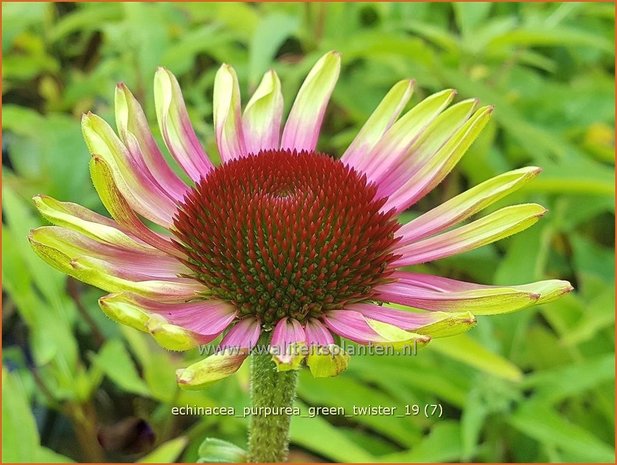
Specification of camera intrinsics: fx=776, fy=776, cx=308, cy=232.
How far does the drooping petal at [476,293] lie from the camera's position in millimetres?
386

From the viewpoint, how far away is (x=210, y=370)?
0.36m

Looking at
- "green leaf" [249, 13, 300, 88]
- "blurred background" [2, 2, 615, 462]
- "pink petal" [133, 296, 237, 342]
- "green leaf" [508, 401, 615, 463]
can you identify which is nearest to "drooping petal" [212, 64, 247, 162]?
"pink petal" [133, 296, 237, 342]

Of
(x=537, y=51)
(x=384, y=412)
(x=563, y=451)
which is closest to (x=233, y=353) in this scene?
(x=384, y=412)

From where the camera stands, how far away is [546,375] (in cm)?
85

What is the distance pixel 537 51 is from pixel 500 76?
0.32 metres

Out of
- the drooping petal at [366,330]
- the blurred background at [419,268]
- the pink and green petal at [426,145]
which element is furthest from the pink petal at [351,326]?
the blurred background at [419,268]

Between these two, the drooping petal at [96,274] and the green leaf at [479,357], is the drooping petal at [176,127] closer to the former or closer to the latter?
the drooping petal at [96,274]

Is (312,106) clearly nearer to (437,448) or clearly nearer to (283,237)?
(283,237)

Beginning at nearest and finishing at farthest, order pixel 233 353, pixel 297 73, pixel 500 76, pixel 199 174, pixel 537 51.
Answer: pixel 233 353 → pixel 199 174 → pixel 297 73 → pixel 500 76 → pixel 537 51

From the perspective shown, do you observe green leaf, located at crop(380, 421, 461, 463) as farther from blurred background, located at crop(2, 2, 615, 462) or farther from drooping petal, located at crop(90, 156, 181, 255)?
drooping petal, located at crop(90, 156, 181, 255)

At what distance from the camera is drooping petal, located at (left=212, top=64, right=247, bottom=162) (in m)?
0.49

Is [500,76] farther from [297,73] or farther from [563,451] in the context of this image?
[563,451]

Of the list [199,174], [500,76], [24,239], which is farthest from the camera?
[500,76]

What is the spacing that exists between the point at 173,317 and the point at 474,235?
17 centimetres
